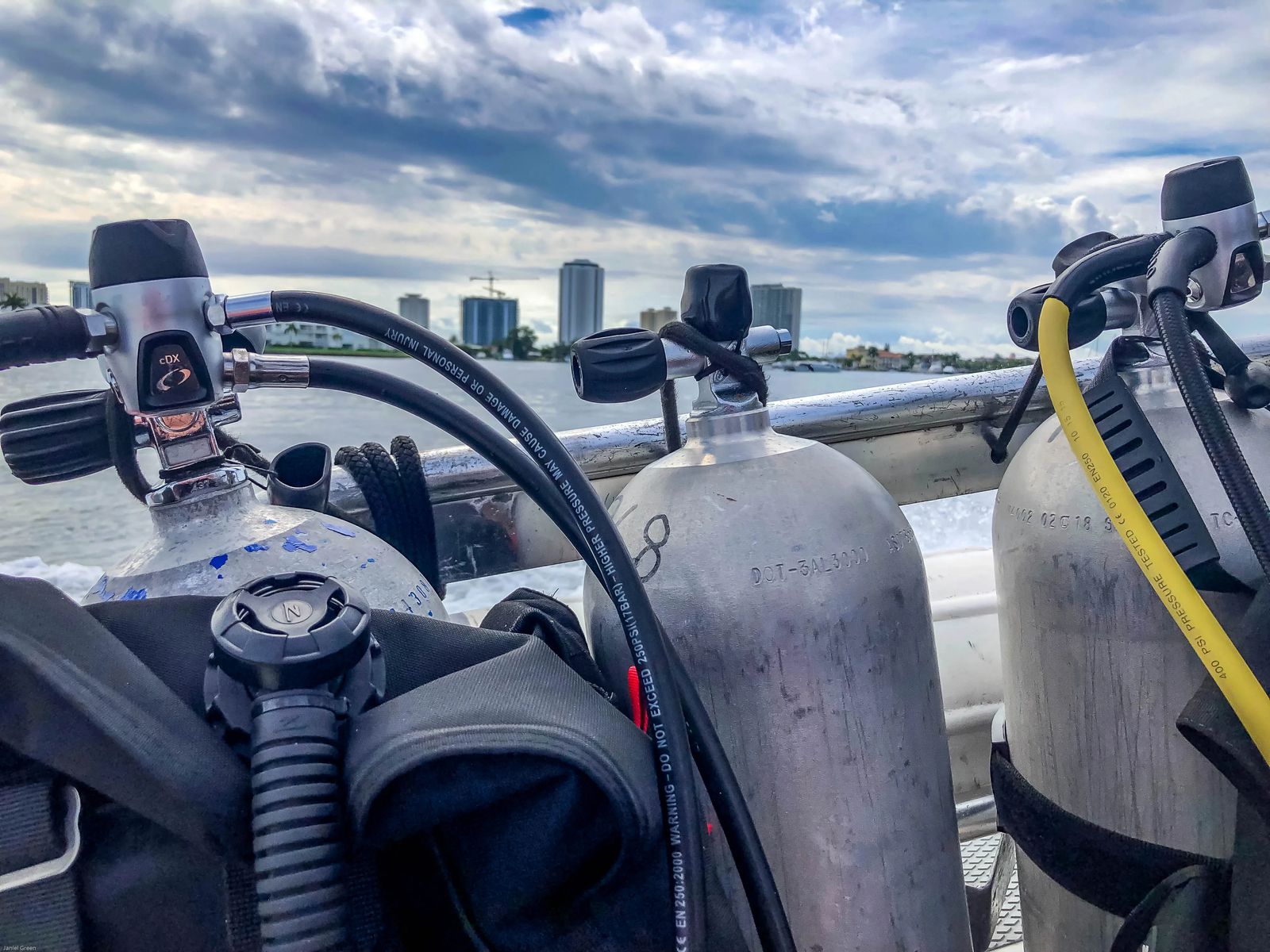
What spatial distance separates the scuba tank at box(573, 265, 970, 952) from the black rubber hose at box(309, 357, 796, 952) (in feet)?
0.18

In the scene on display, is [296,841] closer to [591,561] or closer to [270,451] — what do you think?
[591,561]

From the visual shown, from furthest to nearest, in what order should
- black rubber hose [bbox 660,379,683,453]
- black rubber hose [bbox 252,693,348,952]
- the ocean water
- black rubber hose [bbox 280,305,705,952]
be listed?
the ocean water, black rubber hose [bbox 660,379,683,453], black rubber hose [bbox 280,305,705,952], black rubber hose [bbox 252,693,348,952]

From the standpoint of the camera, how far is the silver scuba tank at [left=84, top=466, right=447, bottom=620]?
61 centimetres

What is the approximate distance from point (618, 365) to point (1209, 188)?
414 millimetres

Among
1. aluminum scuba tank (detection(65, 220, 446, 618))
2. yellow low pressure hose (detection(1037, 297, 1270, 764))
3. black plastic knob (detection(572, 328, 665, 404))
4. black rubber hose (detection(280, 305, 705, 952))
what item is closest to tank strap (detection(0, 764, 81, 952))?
aluminum scuba tank (detection(65, 220, 446, 618))

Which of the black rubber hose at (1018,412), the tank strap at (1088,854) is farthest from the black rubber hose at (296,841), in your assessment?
the black rubber hose at (1018,412)

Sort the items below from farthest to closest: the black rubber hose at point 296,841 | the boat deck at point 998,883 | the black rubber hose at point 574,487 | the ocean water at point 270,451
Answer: the ocean water at point 270,451 → the boat deck at point 998,883 → the black rubber hose at point 574,487 → the black rubber hose at point 296,841

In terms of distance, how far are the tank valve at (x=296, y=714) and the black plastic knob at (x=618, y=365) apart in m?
0.25

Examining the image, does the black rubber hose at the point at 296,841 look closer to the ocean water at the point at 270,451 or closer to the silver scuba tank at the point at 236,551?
the silver scuba tank at the point at 236,551

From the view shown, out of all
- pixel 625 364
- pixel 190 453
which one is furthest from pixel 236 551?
pixel 625 364

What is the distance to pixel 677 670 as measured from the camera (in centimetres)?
60

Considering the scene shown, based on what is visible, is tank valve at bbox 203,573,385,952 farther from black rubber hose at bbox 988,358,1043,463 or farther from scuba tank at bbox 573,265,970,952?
black rubber hose at bbox 988,358,1043,463

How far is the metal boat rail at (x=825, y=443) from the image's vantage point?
3.47 ft

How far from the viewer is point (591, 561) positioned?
1.89 ft
